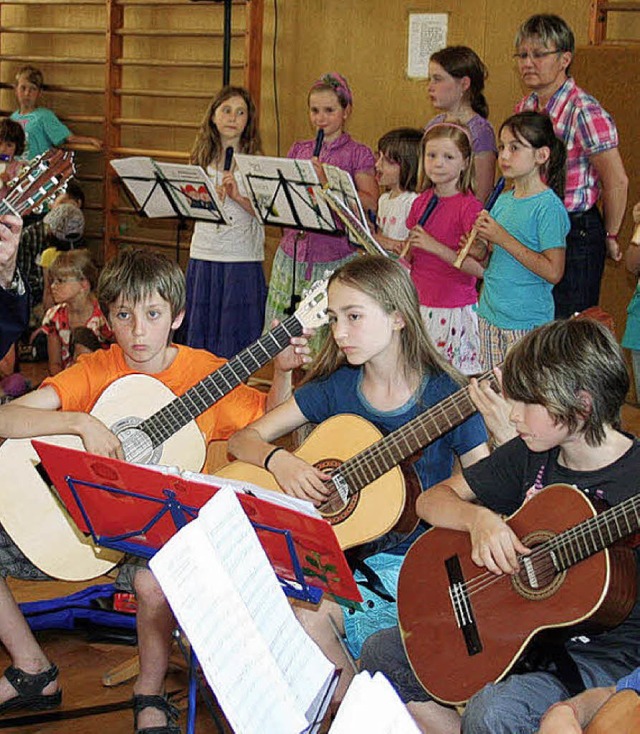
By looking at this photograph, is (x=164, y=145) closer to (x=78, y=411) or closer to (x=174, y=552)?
(x=78, y=411)

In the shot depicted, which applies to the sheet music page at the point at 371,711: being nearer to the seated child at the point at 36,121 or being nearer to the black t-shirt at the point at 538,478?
the black t-shirt at the point at 538,478

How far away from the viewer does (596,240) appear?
4.04 meters

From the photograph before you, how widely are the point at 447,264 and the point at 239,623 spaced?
2.73 meters

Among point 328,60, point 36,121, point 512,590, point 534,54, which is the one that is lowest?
point 512,590

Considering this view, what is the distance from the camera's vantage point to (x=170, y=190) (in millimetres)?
4812

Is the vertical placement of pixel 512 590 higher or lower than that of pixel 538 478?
Answer: lower

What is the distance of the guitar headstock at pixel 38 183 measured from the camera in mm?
2418

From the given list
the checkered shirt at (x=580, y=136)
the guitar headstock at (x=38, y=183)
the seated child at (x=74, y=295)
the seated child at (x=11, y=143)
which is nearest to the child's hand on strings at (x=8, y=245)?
the guitar headstock at (x=38, y=183)

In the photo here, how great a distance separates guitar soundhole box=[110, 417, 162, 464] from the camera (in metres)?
2.64

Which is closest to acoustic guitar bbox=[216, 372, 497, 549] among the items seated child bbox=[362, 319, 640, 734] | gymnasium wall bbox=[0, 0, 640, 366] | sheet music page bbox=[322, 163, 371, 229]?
seated child bbox=[362, 319, 640, 734]

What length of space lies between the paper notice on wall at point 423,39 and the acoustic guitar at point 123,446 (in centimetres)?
379

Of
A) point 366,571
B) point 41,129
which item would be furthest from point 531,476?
point 41,129

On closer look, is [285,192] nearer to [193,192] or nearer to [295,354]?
[193,192]

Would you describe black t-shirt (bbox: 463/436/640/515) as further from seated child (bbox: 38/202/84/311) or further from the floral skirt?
seated child (bbox: 38/202/84/311)
